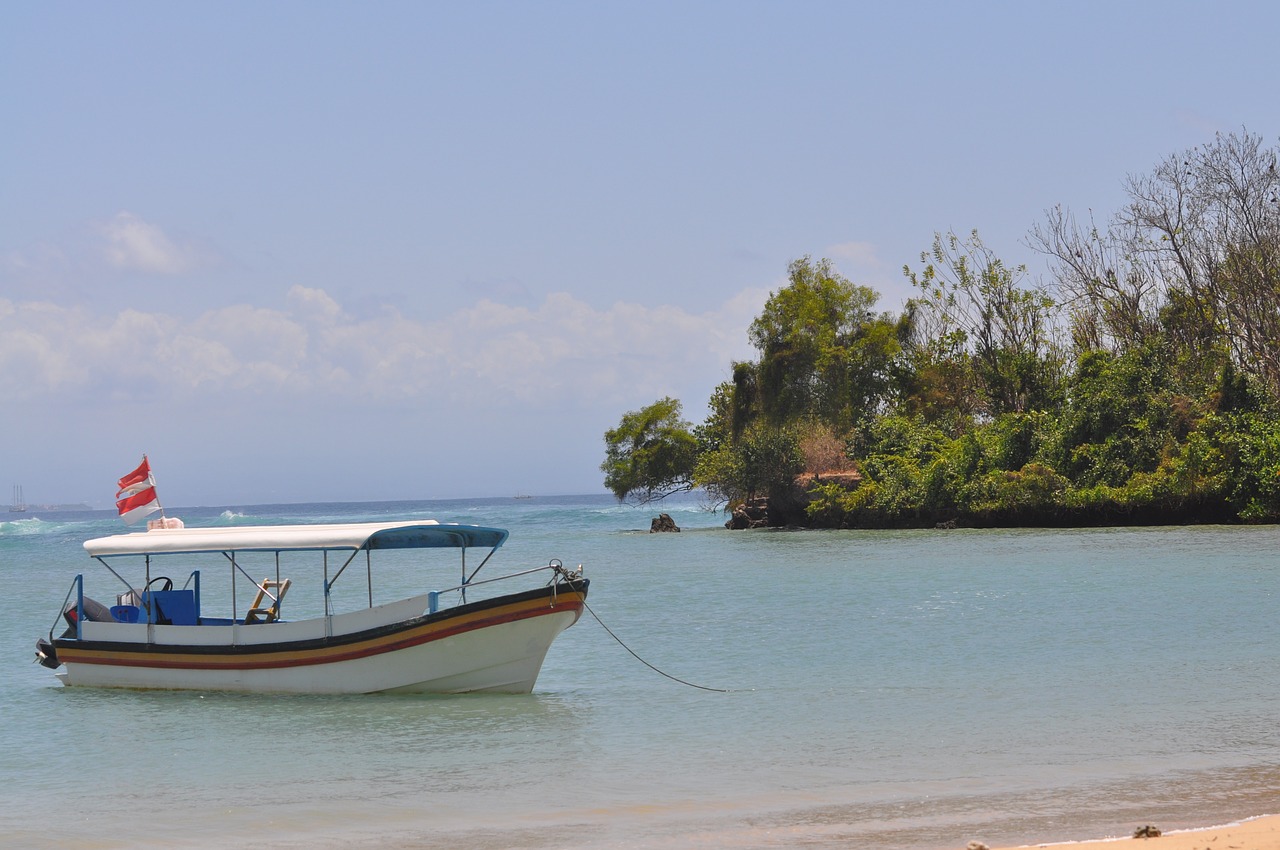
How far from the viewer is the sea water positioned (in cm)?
900

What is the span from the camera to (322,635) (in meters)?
14.6

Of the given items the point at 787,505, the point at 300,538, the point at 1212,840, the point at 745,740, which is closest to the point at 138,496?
the point at 300,538

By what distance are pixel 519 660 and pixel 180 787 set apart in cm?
429

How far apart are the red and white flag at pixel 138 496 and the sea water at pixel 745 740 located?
2.38 meters

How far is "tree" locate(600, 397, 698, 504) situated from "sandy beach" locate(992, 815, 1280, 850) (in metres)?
48.2

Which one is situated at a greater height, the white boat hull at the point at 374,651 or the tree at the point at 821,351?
the tree at the point at 821,351

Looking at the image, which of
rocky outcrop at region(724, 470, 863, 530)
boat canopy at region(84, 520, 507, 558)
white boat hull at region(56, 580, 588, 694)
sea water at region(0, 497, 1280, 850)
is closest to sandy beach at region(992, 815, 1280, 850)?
sea water at region(0, 497, 1280, 850)

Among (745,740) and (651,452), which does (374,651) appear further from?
(651,452)

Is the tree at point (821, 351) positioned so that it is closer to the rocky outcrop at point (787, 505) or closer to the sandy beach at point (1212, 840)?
the rocky outcrop at point (787, 505)

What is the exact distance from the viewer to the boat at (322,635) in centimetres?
1402

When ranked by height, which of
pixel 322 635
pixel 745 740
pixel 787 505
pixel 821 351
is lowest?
pixel 745 740

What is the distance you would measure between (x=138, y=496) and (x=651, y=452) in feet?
133

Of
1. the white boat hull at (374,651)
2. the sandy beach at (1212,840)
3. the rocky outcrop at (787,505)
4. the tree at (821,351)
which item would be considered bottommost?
the sandy beach at (1212,840)

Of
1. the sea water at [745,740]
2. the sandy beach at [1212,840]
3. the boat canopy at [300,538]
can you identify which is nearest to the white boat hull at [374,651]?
the sea water at [745,740]
